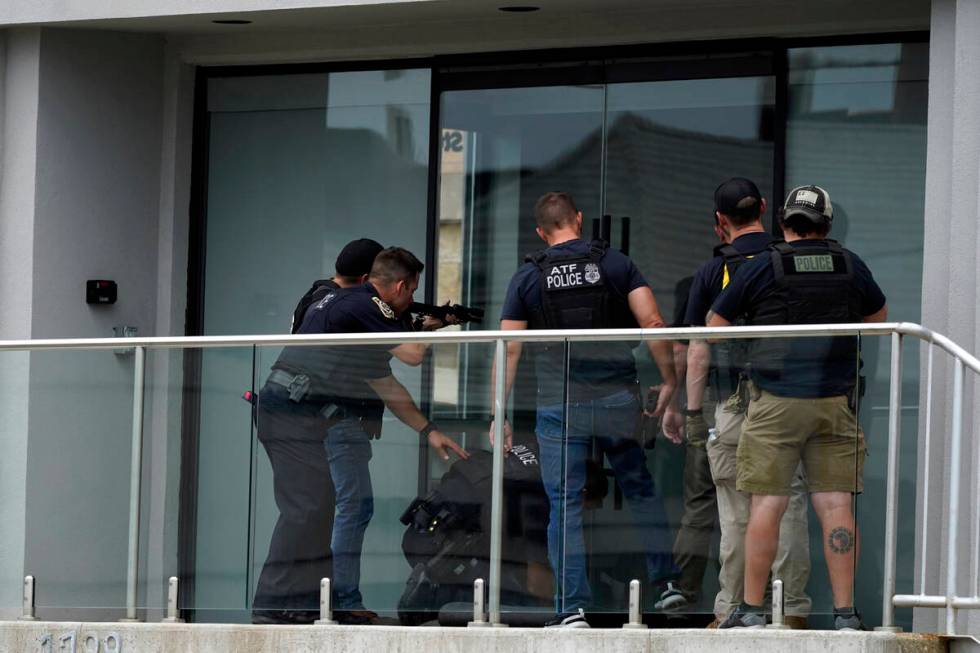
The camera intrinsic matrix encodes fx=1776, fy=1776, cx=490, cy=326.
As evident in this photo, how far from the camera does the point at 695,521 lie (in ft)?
23.8

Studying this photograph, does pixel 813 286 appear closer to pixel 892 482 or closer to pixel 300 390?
pixel 892 482

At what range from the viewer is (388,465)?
25.2 feet

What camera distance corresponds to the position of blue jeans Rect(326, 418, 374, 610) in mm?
7762

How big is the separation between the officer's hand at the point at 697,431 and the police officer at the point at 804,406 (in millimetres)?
155

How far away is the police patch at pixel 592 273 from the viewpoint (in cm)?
793

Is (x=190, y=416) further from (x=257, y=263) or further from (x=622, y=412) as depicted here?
(x=257, y=263)

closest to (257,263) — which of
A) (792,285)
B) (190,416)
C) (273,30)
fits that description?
(273,30)

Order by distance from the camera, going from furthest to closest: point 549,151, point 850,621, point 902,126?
1. point 549,151
2. point 902,126
3. point 850,621

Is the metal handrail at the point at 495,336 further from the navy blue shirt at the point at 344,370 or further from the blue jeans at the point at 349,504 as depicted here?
the blue jeans at the point at 349,504

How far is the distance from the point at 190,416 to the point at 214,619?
3.03ft

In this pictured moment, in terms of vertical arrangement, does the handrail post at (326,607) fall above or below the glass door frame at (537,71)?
below

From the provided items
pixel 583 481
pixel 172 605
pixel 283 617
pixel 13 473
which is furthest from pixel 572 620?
pixel 13 473

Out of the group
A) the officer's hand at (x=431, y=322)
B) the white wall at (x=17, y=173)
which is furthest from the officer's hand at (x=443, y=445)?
the white wall at (x=17, y=173)

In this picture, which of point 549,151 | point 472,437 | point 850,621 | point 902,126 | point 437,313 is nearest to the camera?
point 850,621
